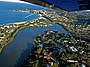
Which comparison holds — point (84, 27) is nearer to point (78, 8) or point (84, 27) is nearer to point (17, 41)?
point (17, 41)

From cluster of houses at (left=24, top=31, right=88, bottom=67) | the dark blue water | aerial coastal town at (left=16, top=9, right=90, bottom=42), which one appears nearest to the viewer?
the dark blue water

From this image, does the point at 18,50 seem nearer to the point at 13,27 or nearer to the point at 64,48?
the point at 64,48

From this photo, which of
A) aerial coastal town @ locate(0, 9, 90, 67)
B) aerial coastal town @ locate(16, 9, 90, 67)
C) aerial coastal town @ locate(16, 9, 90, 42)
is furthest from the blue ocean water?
aerial coastal town @ locate(16, 9, 90, 67)

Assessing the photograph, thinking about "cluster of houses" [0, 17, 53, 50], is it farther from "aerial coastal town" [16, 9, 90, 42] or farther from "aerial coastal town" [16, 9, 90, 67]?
"aerial coastal town" [16, 9, 90, 67]

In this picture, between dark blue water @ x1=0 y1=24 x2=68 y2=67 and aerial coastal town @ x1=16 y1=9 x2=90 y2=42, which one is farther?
aerial coastal town @ x1=16 y1=9 x2=90 y2=42

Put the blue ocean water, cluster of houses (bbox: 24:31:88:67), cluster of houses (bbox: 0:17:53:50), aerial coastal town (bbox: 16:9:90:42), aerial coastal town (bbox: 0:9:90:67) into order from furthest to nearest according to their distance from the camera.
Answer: the blue ocean water, aerial coastal town (bbox: 16:9:90:42), cluster of houses (bbox: 0:17:53:50), aerial coastal town (bbox: 0:9:90:67), cluster of houses (bbox: 24:31:88:67)

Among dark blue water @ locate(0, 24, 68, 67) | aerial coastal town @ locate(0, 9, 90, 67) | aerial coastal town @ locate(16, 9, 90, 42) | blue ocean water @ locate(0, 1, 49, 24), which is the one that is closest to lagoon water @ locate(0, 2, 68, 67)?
dark blue water @ locate(0, 24, 68, 67)

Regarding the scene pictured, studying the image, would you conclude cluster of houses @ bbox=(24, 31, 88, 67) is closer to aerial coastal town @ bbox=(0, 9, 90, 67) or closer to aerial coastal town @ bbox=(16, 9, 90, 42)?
aerial coastal town @ bbox=(0, 9, 90, 67)

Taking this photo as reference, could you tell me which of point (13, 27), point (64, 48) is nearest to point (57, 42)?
point (64, 48)

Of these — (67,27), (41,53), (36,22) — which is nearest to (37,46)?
(41,53)

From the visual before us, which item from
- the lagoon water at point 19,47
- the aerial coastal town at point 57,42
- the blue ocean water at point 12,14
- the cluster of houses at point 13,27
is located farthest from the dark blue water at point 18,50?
the blue ocean water at point 12,14
